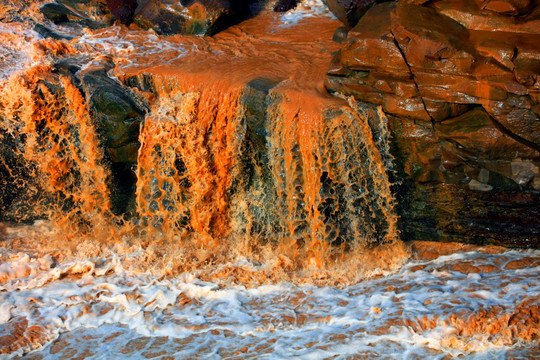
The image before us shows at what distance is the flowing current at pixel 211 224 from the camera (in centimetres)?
383

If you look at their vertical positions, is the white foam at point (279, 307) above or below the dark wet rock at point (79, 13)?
below

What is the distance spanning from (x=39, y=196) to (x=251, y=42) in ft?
10.7

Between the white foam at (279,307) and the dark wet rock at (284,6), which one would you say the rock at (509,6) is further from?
the dark wet rock at (284,6)

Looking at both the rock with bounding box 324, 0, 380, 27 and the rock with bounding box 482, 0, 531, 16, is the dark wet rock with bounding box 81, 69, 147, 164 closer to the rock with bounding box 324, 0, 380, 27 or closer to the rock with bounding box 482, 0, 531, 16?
the rock with bounding box 324, 0, 380, 27

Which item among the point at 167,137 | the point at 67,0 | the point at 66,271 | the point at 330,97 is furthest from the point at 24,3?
the point at 330,97

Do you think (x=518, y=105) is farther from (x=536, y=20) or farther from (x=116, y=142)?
(x=116, y=142)

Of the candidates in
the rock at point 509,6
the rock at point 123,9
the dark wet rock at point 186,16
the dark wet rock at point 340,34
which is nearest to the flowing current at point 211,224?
the dark wet rock at point 340,34

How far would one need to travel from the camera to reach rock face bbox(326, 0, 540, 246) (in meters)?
4.03

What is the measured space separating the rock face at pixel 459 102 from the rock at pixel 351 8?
0.74 meters

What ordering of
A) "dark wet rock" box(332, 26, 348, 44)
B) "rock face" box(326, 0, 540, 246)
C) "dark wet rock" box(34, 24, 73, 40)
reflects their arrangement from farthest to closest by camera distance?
1. "dark wet rock" box(34, 24, 73, 40)
2. "dark wet rock" box(332, 26, 348, 44)
3. "rock face" box(326, 0, 540, 246)

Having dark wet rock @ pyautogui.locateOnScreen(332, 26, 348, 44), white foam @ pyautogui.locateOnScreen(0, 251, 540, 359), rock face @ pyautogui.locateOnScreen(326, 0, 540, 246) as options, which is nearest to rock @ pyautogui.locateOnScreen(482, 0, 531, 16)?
rock face @ pyautogui.locateOnScreen(326, 0, 540, 246)

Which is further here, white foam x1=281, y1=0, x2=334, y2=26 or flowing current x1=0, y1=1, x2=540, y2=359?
white foam x1=281, y1=0, x2=334, y2=26

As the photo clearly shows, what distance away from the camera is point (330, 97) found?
15.4ft

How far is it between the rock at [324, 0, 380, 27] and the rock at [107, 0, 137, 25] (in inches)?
117
